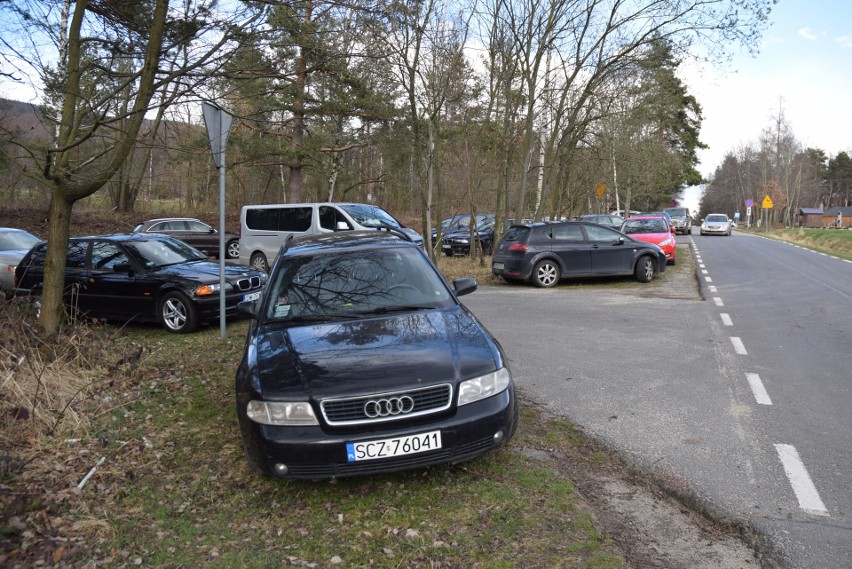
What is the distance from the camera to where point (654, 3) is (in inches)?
652

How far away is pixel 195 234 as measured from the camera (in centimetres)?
2478

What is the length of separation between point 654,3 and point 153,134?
47.0ft

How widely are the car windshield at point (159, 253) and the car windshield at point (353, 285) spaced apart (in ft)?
16.6

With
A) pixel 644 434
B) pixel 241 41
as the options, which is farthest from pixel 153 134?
pixel 644 434

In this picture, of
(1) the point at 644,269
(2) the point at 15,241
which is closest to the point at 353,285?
(1) the point at 644,269

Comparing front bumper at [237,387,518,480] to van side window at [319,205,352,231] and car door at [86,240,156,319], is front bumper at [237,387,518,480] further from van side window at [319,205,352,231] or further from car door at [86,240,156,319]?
van side window at [319,205,352,231]

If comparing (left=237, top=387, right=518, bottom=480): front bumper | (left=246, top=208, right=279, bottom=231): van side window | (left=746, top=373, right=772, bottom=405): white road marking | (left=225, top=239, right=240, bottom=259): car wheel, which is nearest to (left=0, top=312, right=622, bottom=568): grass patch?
(left=237, top=387, right=518, bottom=480): front bumper

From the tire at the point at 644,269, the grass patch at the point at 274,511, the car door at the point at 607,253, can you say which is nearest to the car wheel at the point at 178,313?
the grass patch at the point at 274,511

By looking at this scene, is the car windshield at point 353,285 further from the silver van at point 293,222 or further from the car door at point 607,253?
the car door at point 607,253

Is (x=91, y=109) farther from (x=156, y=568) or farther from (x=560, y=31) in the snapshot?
(x=560, y=31)

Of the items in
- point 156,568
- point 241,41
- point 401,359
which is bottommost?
point 156,568

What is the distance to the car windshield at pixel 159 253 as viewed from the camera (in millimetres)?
9523

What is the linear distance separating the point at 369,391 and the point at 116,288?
7344 mm

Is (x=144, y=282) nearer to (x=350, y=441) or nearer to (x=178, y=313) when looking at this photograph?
(x=178, y=313)
